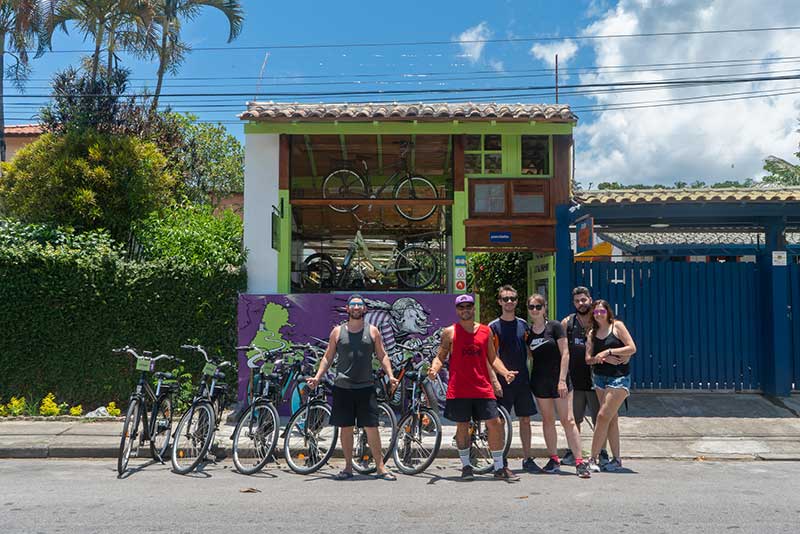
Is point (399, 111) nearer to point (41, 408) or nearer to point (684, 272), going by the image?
point (684, 272)

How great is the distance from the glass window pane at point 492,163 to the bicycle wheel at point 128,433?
6.62 meters

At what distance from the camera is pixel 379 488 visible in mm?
6457

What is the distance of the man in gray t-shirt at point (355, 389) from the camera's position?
270 inches

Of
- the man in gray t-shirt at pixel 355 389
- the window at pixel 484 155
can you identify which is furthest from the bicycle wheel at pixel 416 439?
the window at pixel 484 155

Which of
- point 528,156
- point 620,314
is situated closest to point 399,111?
point 528,156

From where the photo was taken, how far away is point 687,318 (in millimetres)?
11016

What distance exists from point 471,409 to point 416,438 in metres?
0.80

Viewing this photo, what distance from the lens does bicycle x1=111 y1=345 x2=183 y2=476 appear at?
7281mm

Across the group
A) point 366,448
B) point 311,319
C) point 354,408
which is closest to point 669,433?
point 366,448

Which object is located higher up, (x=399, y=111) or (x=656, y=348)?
(x=399, y=111)

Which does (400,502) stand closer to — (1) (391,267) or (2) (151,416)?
(2) (151,416)

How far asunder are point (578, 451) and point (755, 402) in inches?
193

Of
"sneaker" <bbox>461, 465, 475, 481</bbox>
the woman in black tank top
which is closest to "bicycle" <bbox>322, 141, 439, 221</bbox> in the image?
the woman in black tank top

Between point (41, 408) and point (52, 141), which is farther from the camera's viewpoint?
point (52, 141)
